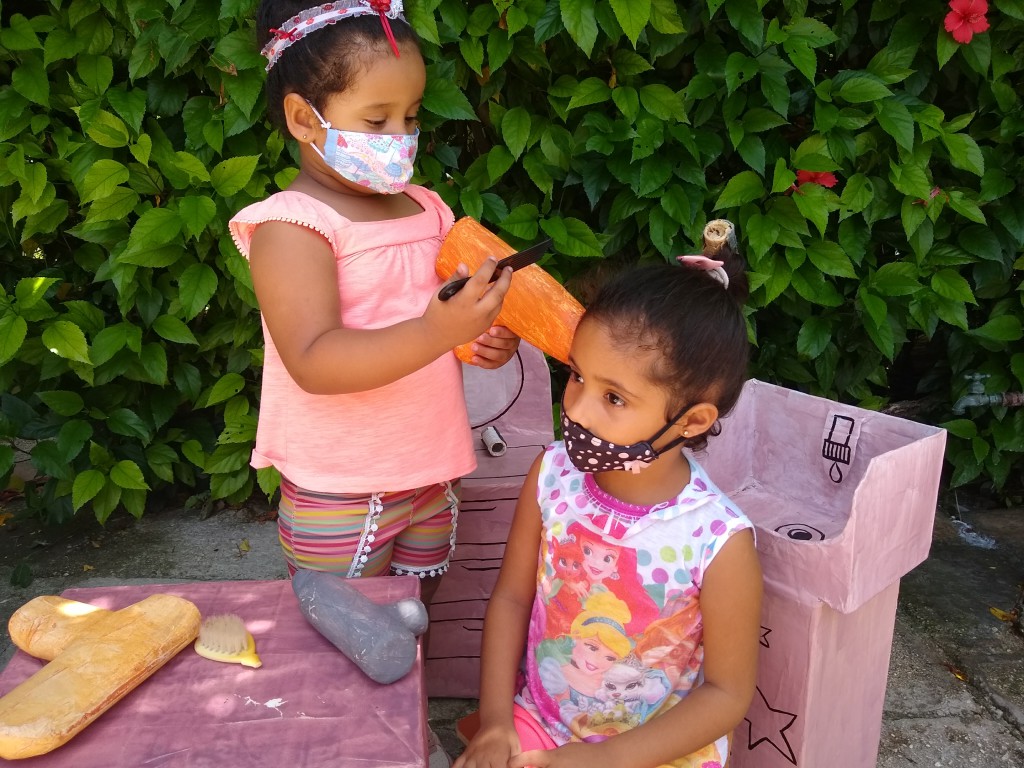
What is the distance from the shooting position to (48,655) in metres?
1.25

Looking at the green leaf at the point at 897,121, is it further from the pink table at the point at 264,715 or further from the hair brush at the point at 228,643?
the hair brush at the point at 228,643

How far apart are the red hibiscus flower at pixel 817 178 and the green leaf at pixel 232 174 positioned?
1520 millimetres

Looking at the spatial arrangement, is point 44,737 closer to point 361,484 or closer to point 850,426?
point 361,484

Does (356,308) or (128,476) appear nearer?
(356,308)

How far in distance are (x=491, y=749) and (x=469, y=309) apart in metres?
0.71

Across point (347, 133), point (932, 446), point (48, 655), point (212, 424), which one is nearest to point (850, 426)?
point (932, 446)

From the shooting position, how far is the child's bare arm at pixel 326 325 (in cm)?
132

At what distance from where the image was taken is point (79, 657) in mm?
1169

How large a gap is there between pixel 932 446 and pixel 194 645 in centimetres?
127

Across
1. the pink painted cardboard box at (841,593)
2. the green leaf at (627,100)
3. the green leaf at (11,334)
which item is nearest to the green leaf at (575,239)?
the green leaf at (627,100)

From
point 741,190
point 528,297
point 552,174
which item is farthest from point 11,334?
point 741,190

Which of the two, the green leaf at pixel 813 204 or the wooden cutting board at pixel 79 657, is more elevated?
the green leaf at pixel 813 204

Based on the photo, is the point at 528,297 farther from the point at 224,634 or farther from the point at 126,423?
the point at 126,423

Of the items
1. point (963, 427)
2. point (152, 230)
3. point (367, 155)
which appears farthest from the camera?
point (963, 427)
